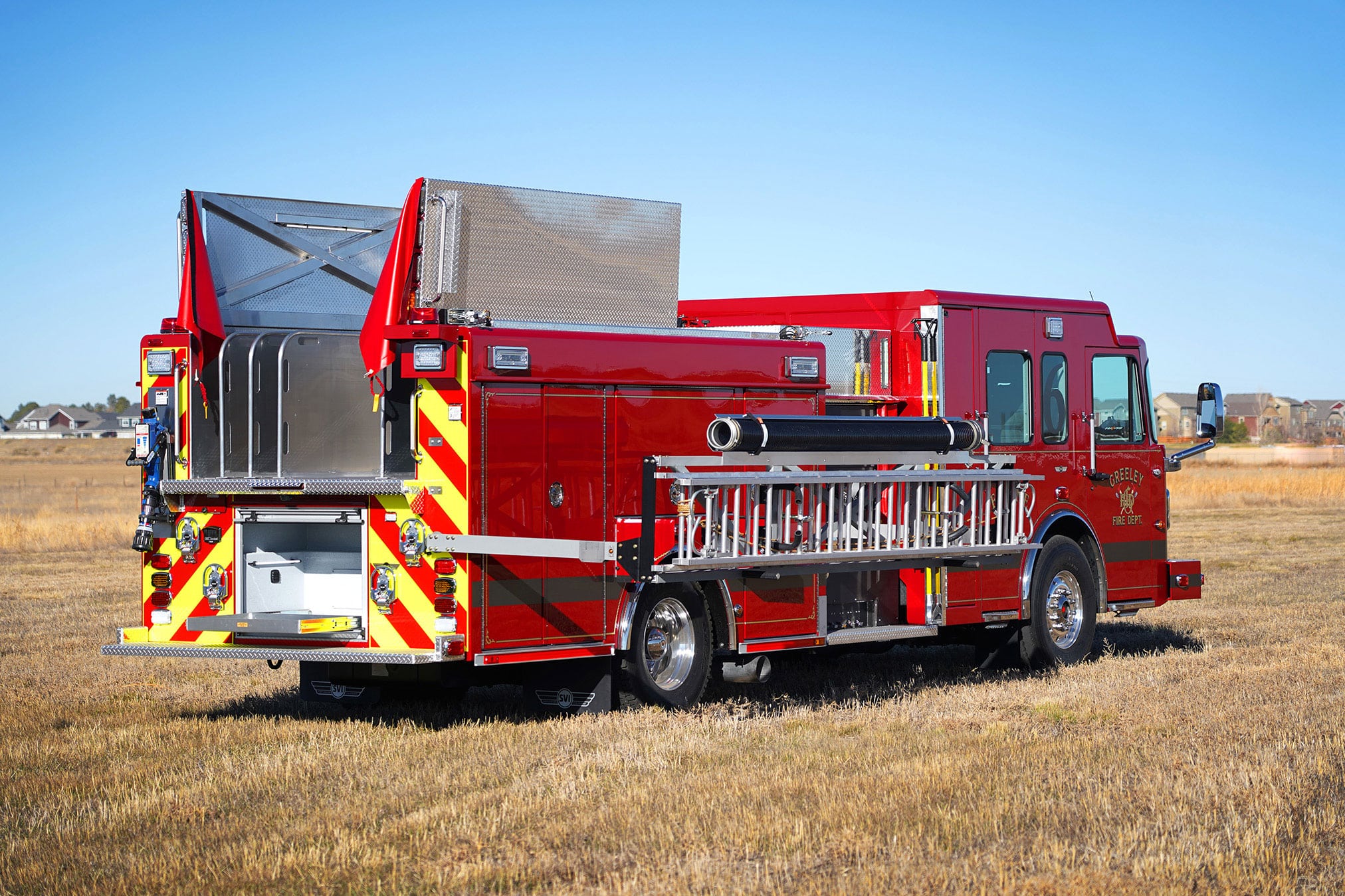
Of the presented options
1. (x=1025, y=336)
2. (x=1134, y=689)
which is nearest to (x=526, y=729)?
(x=1134, y=689)

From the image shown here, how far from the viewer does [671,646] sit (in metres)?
10.3

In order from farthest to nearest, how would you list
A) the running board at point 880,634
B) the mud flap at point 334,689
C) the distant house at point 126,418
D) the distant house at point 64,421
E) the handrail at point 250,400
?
the distant house at point 64,421, the distant house at point 126,418, the running board at point 880,634, the mud flap at point 334,689, the handrail at point 250,400

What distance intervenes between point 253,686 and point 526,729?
3221 millimetres

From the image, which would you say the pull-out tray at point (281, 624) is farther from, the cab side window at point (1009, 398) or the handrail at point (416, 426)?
the cab side window at point (1009, 398)

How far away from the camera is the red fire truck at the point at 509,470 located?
920cm

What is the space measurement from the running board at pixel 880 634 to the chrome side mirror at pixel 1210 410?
3.04 meters

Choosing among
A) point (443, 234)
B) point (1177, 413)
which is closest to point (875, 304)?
point (443, 234)

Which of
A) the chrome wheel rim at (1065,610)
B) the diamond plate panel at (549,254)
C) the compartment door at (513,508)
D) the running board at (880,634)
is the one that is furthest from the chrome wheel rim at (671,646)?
the chrome wheel rim at (1065,610)

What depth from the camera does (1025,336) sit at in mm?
12594

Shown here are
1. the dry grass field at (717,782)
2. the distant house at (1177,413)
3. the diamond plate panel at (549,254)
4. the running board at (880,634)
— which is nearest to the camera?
the dry grass field at (717,782)

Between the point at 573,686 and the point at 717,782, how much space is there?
2.45m

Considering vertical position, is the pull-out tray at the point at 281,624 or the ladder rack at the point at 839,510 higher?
the ladder rack at the point at 839,510

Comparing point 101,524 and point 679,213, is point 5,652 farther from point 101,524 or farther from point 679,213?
point 101,524

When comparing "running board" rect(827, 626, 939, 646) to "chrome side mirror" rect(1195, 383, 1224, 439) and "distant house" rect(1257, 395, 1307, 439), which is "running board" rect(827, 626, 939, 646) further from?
"distant house" rect(1257, 395, 1307, 439)
